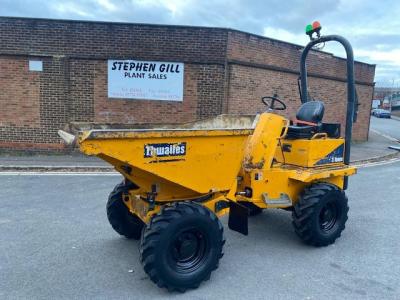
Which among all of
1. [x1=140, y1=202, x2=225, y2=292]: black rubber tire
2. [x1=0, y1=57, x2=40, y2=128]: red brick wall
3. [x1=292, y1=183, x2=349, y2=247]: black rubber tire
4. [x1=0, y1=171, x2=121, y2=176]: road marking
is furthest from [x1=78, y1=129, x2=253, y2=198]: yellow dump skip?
[x1=0, y1=57, x2=40, y2=128]: red brick wall

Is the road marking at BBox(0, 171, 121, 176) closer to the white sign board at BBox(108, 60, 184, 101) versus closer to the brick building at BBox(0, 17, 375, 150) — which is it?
the brick building at BBox(0, 17, 375, 150)

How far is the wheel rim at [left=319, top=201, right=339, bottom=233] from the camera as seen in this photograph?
459 centimetres

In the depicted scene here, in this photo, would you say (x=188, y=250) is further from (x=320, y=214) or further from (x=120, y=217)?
(x=320, y=214)

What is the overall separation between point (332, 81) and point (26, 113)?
12207mm

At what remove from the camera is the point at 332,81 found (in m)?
16.2

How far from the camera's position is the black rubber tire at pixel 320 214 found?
14.2 ft

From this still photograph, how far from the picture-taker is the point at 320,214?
4562 mm

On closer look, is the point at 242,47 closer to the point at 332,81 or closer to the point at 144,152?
the point at 332,81

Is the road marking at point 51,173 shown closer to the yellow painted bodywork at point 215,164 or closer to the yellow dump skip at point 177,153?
the yellow painted bodywork at point 215,164

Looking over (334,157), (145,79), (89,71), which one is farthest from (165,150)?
(89,71)

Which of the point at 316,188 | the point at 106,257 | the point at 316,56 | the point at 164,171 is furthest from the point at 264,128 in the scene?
the point at 316,56

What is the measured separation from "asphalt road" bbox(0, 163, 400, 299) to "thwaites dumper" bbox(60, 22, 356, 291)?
0.28m

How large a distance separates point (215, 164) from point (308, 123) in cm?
167

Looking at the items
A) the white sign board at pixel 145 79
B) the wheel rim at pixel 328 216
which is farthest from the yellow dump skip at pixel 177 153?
the white sign board at pixel 145 79
